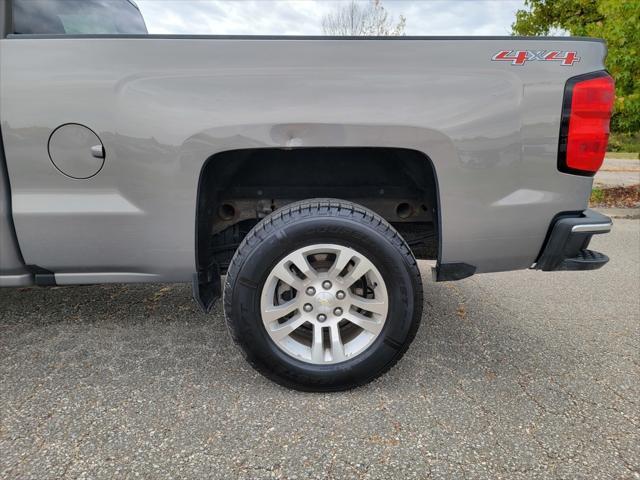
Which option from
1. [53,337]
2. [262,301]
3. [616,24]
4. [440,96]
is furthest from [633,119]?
[53,337]

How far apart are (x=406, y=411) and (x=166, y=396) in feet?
3.72

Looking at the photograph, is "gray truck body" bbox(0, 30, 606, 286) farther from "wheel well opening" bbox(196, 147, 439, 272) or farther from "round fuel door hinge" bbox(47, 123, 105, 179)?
"wheel well opening" bbox(196, 147, 439, 272)

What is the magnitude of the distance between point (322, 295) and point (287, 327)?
22cm

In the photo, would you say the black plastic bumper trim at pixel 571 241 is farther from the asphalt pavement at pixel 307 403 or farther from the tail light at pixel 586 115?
the asphalt pavement at pixel 307 403

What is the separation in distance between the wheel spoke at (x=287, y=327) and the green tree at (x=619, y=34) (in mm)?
7277

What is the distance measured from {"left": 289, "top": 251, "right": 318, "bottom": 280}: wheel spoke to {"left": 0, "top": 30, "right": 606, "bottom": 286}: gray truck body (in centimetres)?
50

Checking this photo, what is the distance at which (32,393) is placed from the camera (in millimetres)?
2064

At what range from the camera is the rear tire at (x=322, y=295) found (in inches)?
76.2

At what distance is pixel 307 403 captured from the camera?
2016 mm

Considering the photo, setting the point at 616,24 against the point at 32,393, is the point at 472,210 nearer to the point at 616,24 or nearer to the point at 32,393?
the point at 32,393

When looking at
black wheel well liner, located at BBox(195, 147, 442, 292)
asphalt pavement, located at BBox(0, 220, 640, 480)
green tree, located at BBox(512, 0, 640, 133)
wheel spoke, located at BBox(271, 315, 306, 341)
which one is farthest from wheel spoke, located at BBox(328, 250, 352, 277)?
green tree, located at BBox(512, 0, 640, 133)

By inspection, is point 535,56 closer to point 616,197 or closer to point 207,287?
point 207,287

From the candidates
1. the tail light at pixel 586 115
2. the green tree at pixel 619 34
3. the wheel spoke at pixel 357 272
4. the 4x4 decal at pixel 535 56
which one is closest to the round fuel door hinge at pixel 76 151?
the wheel spoke at pixel 357 272

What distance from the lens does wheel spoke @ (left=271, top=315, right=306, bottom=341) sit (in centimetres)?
201
